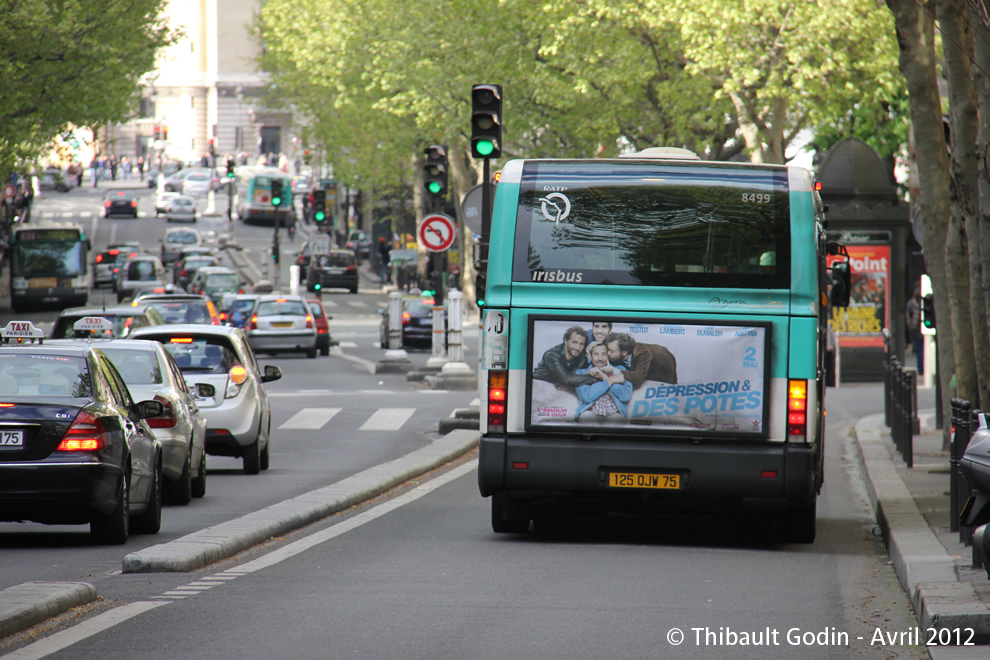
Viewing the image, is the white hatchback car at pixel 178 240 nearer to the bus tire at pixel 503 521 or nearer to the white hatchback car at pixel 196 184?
the white hatchback car at pixel 196 184

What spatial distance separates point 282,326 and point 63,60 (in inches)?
311

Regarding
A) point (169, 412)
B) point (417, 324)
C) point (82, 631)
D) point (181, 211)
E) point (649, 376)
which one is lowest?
point (417, 324)

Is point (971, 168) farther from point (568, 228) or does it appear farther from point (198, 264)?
point (198, 264)

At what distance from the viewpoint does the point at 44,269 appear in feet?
200

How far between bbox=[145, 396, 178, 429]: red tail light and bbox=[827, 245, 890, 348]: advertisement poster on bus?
62.8ft

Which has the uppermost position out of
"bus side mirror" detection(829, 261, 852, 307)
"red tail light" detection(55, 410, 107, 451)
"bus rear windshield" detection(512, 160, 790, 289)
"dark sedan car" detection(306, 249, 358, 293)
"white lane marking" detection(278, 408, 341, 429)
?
"bus rear windshield" detection(512, 160, 790, 289)

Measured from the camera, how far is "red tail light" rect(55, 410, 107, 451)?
11.1m

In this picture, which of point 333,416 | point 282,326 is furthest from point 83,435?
point 282,326

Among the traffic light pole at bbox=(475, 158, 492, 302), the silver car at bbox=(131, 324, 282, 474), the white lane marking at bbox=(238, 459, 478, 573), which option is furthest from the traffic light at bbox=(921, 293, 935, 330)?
the silver car at bbox=(131, 324, 282, 474)

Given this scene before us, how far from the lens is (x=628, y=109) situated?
42531 millimetres

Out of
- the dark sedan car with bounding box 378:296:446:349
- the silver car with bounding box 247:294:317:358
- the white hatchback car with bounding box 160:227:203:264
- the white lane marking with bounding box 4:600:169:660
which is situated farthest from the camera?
the white hatchback car with bounding box 160:227:203:264

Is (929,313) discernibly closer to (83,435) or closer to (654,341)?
(654,341)

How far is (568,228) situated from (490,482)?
6.11 ft

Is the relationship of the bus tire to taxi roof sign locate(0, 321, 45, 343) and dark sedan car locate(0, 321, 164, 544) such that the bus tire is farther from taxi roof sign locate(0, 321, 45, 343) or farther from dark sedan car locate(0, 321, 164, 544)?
taxi roof sign locate(0, 321, 45, 343)
